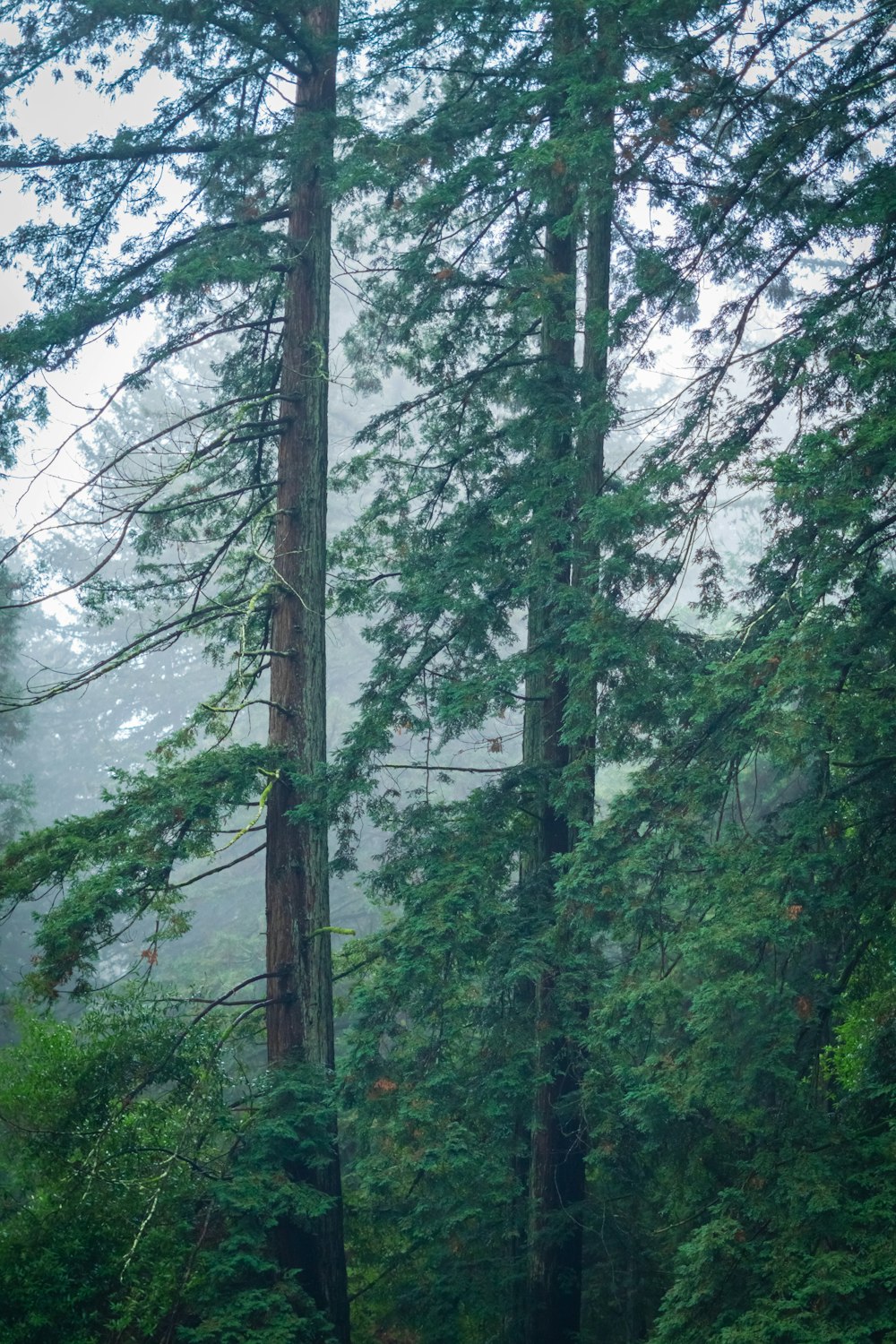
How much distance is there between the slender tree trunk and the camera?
7926 millimetres

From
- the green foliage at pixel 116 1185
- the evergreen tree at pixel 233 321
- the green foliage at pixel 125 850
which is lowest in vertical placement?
the green foliage at pixel 116 1185

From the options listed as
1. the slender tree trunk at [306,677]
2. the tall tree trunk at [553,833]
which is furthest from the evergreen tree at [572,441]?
the slender tree trunk at [306,677]

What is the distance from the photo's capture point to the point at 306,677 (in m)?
8.69

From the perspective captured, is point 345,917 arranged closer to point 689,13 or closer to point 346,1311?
point 346,1311

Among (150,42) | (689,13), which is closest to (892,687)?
(689,13)

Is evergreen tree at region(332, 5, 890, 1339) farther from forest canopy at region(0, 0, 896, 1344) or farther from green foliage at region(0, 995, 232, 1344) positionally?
green foliage at region(0, 995, 232, 1344)

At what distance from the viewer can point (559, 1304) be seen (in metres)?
7.99

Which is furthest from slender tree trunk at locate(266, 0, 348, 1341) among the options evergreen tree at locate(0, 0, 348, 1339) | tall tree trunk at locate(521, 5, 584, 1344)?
tall tree trunk at locate(521, 5, 584, 1344)

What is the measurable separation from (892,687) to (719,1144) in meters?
2.96

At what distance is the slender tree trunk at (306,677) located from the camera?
7.93 meters

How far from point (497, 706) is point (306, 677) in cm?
161

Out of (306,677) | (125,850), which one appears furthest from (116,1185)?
(306,677)

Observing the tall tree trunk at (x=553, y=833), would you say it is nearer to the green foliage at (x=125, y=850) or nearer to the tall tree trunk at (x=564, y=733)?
the tall tree trunk at (x=564, y=733)

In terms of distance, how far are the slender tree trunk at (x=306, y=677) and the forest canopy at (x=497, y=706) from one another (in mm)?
41
